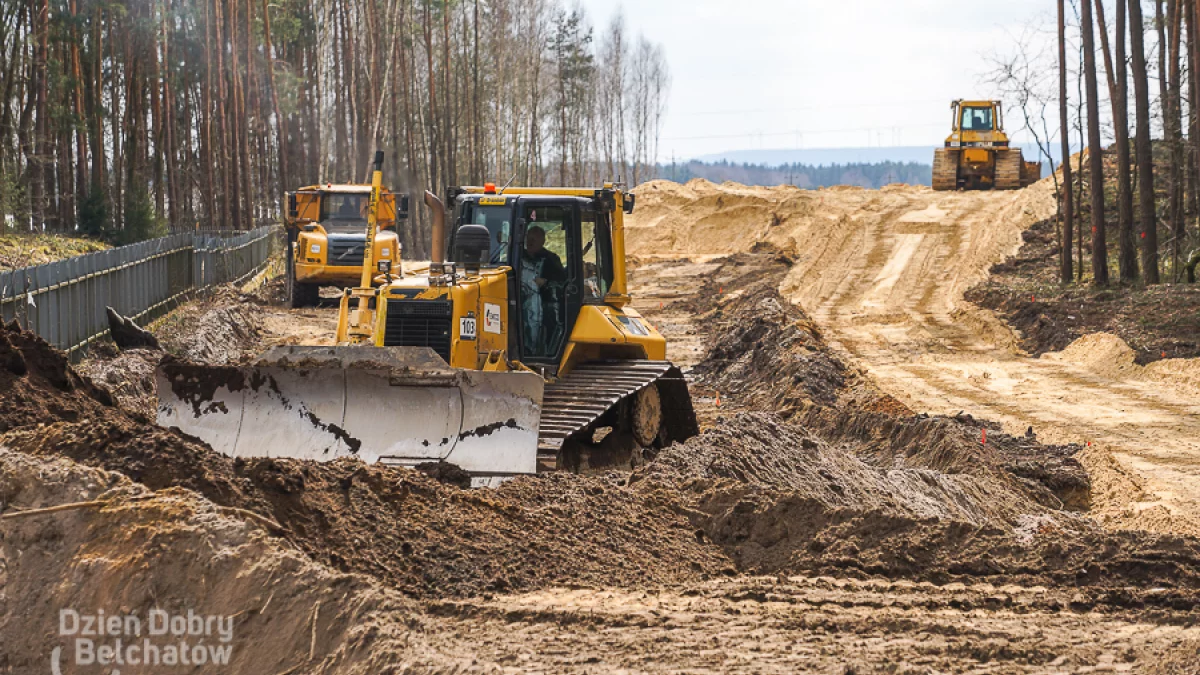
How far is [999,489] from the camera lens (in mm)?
10070

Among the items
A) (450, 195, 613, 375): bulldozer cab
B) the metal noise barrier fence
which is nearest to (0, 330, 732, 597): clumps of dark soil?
(450, 195, 613, 375): bulldozer cab

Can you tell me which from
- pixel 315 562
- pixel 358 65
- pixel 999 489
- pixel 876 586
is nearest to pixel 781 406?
pixel 999 489

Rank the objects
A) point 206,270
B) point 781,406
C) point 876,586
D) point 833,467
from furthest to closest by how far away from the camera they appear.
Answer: point 206,270 → point 781,406 → point 833,467 → point 876,586

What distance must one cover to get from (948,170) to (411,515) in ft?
130

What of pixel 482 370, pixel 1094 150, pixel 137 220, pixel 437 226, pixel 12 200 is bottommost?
pixel 482 370

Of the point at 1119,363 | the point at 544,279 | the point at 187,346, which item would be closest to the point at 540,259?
the point at 544,279

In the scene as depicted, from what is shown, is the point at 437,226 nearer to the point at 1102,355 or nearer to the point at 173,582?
the point at 173,582

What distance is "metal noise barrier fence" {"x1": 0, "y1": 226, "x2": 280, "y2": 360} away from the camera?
12.8 metres

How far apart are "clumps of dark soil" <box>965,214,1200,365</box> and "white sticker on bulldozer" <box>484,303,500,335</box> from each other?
450 inches

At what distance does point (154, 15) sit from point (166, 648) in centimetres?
3891

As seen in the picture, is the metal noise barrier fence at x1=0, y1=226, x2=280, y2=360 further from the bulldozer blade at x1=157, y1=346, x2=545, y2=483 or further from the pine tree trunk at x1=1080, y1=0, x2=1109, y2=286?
the pine tree trunk at x1=1080, y1=0, x2=1109, y2=286

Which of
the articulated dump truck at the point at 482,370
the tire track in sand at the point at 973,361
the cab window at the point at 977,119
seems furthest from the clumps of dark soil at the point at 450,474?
the cab window at the point at 977,119

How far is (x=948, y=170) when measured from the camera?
4344cm

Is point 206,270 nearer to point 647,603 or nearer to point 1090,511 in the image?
point 1090,511
